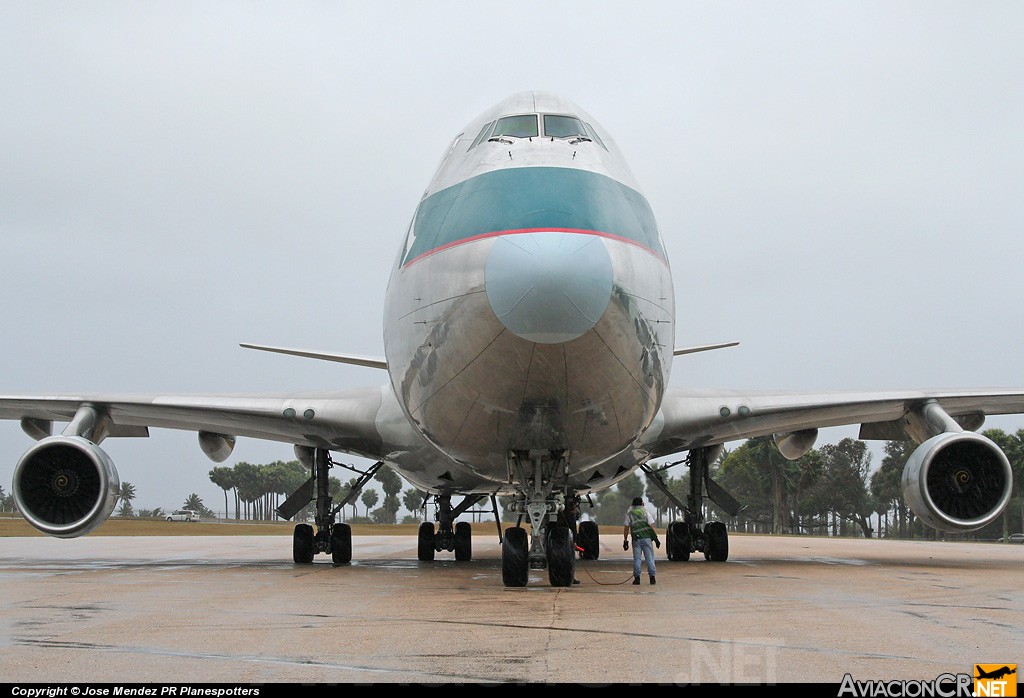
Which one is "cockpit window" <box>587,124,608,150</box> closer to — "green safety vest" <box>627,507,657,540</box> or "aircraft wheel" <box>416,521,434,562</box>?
"green safety vest" <box>627,507,657,540</box>

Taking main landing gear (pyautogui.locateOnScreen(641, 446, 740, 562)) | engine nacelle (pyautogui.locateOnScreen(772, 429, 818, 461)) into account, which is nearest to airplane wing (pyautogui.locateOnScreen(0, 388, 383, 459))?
main landing gear (pyautogui.locateOnScreen(641, 446, 740, 562))

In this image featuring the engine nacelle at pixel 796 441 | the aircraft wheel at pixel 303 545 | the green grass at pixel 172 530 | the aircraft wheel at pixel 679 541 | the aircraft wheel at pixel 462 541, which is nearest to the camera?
the aircraft wheel at pixel 303 545

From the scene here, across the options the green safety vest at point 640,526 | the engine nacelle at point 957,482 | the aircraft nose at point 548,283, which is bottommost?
the green safety vest at point 640,526

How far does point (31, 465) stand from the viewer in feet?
40.7

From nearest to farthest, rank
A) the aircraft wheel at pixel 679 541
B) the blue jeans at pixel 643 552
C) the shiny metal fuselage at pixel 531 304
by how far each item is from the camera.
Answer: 1. the shiny metal fuselage at pixel 531 304
2. the blue jeans at pixel 643 552
3. the aircraft wheel at pixel 679 541

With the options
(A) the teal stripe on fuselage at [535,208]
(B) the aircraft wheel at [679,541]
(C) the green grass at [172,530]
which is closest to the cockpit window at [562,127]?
(A) the teal stripe on fuselage at [535,208]

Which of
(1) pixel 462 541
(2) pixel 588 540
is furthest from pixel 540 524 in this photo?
(2) pixel 588 540

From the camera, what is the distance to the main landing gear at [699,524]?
16281 mm

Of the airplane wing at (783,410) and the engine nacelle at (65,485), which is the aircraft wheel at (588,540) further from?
the engine nacelle at (65,485)

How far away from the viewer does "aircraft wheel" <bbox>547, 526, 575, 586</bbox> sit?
10.2 metres

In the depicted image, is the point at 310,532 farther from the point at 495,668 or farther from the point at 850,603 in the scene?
the point at 495,668

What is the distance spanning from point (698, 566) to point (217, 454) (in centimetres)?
852

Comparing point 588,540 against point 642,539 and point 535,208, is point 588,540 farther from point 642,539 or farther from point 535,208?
point 535,208

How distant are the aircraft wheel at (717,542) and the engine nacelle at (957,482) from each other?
4.09 meters
